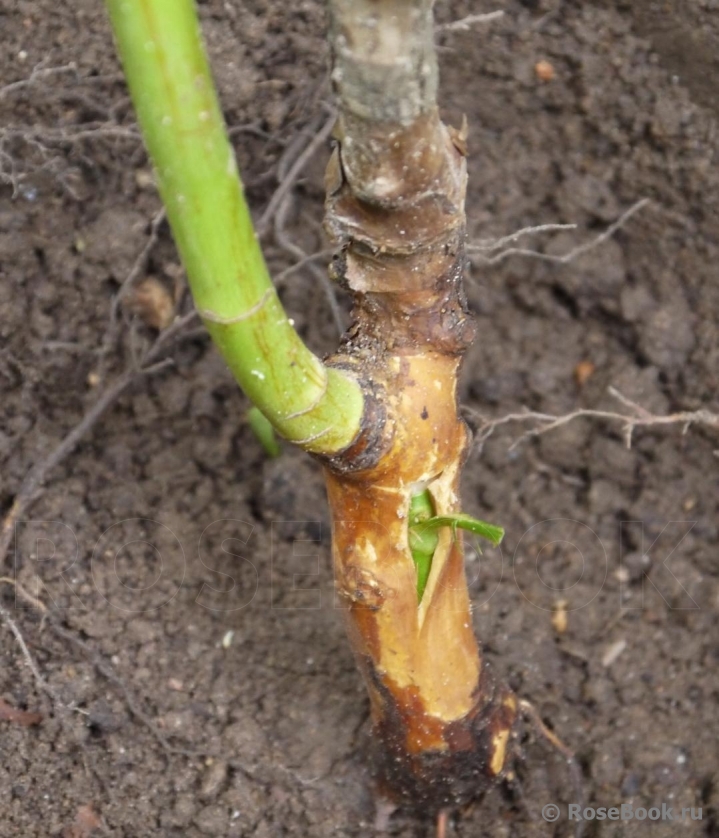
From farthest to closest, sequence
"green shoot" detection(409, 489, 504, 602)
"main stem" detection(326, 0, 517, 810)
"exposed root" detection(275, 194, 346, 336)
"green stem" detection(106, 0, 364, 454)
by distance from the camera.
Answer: "exposed root" detection(275, 194, 346, 336) → "green shoot" detection(409, 489, 504, 602) → "main stem" detection(326, 0, 517, 810) → "green stem" detection(106, 0, 364, 454)

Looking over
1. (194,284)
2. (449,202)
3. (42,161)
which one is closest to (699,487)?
(449,202)

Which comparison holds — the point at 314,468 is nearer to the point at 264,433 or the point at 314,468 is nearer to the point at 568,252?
the point at 264,433

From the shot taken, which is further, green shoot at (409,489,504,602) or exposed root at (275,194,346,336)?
exposed root at (275,194,346,336)

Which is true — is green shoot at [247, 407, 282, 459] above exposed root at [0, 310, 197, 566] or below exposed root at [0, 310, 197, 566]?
below

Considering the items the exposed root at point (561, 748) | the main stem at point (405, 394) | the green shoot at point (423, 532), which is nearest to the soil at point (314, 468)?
the exposed root at point (561, 748)

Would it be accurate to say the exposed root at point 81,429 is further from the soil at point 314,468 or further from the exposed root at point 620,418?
the exposed root at point 620,418

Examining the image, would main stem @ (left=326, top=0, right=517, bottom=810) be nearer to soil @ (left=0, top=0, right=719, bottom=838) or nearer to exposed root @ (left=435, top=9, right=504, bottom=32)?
soil @ (left=0, top=0, right=719, bottom=838)

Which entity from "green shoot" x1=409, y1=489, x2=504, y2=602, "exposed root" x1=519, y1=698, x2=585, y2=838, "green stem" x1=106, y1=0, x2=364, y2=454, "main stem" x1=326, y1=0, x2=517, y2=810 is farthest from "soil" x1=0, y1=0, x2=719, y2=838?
"green stem" x1=106, y1=0, x2=364, y2=454
